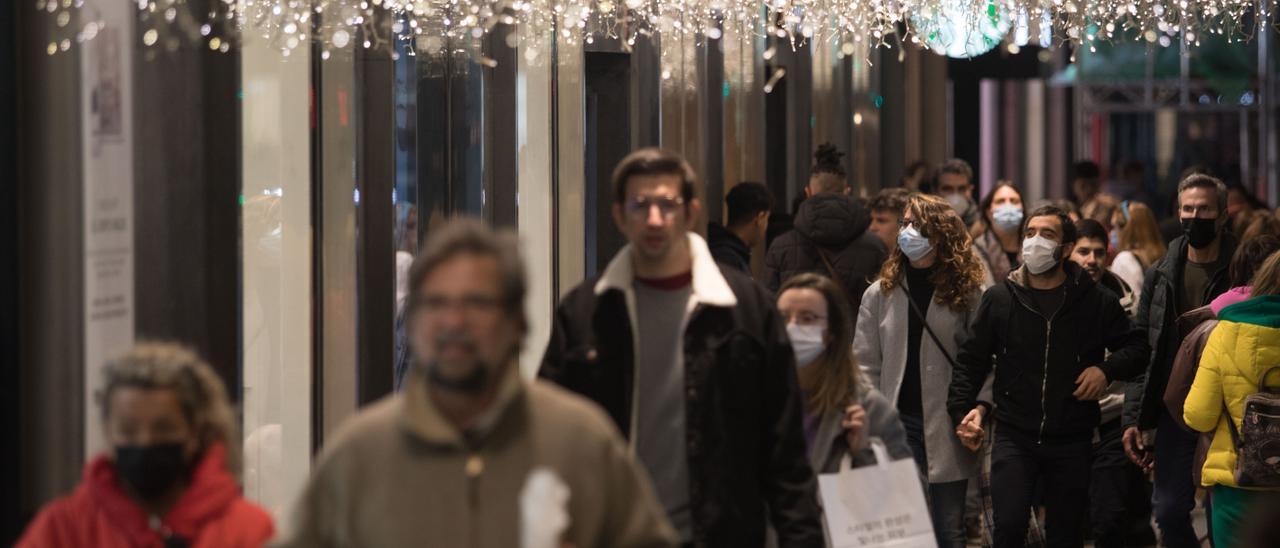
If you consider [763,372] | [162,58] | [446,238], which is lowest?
[763,372]

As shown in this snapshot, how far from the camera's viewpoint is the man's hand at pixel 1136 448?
26.7 feet

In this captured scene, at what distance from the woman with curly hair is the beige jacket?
Answer: 450cm

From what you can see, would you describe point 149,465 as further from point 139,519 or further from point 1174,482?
point 1174,482

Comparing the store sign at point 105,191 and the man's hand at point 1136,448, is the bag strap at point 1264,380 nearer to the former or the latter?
the man's hand at point 1136,448

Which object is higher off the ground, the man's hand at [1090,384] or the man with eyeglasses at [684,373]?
the man with eyeglasses at [684,373]

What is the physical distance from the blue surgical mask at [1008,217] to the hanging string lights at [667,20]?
3.03 ft

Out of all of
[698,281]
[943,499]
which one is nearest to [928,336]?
[943,499]

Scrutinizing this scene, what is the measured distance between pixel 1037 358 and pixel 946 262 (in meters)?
0.57

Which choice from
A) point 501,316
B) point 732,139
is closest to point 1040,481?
point 501,316

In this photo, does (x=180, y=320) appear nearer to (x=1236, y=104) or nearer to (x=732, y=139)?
(x=732, y=139)

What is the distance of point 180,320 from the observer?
5.73m

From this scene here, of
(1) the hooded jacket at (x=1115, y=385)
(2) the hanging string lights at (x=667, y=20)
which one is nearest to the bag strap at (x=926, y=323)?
(1) the hooded jacket at (x=1115, y=385)

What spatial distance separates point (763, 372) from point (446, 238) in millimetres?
1635

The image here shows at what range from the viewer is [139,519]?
4039mm
